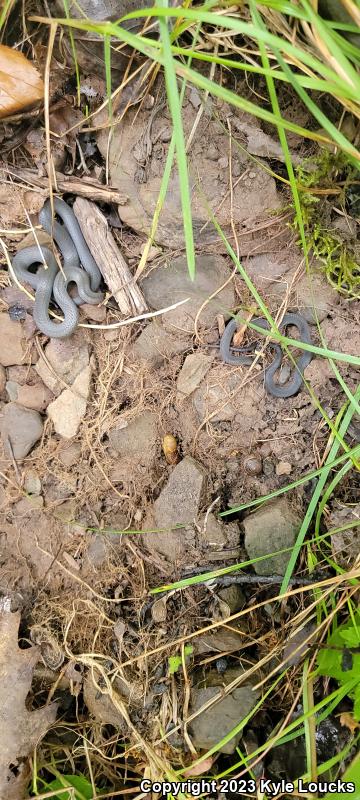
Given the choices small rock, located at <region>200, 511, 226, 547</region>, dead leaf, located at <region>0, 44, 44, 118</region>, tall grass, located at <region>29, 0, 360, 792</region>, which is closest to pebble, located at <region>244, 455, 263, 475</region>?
tall grass, located at <region>29, 0, 360, 792</region>

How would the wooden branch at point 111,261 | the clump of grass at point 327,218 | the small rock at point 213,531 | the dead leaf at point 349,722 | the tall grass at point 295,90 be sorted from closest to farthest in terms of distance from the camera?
the tall grass at point 295,90
the dead leaf at point 349,722
the clump of grass at point 327,218
the small rock at point 213,531
the wooden branch at point 111,261

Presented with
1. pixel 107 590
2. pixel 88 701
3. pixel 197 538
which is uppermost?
pixel 197 538

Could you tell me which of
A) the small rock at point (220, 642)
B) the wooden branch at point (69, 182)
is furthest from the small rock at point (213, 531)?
the wooden branch at point (69, 182)

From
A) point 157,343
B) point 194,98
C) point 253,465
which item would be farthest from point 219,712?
point 194,98

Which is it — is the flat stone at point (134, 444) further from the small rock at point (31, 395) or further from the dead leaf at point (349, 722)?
the dead leaf at point (349, 722)

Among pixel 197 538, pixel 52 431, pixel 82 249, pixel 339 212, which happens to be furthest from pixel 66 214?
pixel 197 538

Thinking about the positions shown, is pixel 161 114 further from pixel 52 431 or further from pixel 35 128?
pixel 52 431

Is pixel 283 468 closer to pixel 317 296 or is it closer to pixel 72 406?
pixel 317 296
